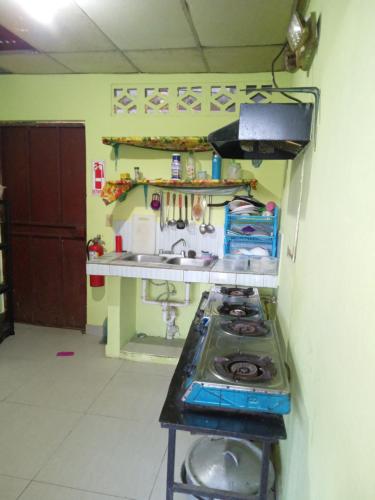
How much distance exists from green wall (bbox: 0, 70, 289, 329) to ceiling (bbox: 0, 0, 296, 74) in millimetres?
100

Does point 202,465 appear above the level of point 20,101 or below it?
below

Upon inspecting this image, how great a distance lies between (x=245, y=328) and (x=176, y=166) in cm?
171

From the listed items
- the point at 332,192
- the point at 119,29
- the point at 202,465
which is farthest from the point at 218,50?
the point at 202,465

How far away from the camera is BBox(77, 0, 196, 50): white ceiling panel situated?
188cm

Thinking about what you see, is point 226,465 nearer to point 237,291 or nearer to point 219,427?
point 219,427

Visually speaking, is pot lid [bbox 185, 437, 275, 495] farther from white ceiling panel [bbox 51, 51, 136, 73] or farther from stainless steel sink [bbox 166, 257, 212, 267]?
white ceiling panel [bbox 51, 51, 136, 73]

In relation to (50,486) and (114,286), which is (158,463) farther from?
(114,286)

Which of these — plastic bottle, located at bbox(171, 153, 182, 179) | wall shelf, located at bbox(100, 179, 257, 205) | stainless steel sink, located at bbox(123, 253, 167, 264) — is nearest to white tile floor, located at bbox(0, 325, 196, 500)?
stainless steel sink, located at bbox(123, 253, 167, 264)

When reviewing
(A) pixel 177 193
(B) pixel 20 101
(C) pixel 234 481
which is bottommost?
(C) pixel 234 481

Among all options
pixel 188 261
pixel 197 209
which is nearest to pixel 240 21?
pixel 197 209

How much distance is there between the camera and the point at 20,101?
3.15 m

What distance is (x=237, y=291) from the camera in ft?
7.38

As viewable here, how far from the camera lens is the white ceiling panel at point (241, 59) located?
93.7 inches

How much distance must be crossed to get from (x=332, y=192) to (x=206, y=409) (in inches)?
33.3
